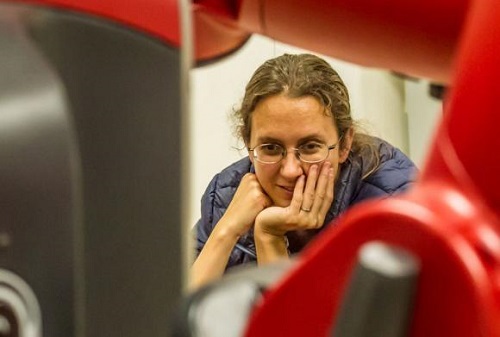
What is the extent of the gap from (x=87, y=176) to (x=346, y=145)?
0.86 meters

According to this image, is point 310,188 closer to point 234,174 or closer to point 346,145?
point 346,145

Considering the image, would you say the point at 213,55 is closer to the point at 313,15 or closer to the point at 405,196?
the point at 313,15

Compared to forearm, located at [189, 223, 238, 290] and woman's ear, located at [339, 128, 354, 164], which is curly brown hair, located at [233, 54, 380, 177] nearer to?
woman's ear, located at [339, 128, 354, 164]

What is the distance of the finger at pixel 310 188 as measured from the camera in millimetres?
1116

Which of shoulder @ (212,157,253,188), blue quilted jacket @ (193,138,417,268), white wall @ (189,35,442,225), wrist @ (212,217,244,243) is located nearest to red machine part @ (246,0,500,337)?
blue quilted jacket @ (193,138,417,268)

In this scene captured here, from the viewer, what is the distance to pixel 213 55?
0.45m

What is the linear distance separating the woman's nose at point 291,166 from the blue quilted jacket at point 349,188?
0.06 meters

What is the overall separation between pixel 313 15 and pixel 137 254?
0.47 feet

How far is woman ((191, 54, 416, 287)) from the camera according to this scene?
1.11 metres

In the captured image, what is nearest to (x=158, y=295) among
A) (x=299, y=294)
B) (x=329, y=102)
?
(x=299, y=294)

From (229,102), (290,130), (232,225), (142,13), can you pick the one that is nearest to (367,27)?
(142,13)

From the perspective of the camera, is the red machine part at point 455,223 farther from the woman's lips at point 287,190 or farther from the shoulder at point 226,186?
the shoulder at point 226,186

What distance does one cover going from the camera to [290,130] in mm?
→ 1102

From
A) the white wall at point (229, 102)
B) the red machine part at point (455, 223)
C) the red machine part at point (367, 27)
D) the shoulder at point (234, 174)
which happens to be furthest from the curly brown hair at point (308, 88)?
the red machine part at point (455, 223)
